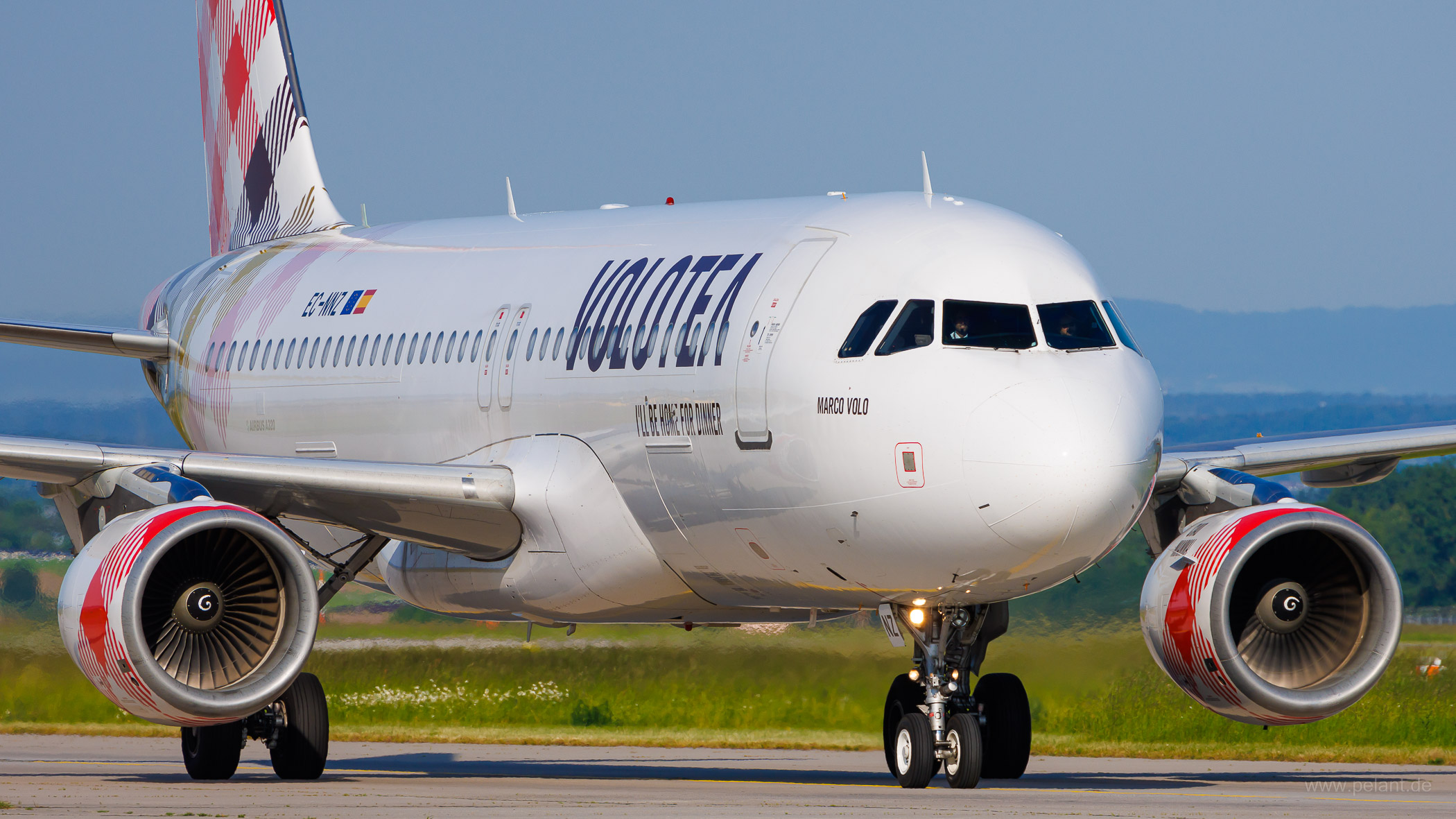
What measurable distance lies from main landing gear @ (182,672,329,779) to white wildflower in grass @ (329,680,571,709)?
7.40 metres

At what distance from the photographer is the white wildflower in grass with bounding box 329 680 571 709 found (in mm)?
24781

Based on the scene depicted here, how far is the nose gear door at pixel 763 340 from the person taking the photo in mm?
13844

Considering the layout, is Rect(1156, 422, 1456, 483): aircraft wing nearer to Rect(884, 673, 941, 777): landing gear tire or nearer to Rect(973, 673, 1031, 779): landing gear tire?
Rect(973, 673, 1031, 779): landing gear tire

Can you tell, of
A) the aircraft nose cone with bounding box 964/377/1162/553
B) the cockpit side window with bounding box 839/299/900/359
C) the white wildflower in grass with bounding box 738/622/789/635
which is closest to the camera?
the aircraft nose cone with bounding box 964/377/1162/553

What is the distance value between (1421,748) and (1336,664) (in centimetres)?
670

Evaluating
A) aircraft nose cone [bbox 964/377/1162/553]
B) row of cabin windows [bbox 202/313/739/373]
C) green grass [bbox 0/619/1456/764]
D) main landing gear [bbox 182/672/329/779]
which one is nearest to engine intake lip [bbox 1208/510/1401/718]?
aircraft nose cone [bbox 964/377/1162/553]

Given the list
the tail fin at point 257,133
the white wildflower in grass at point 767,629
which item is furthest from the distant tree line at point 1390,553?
the tail fin at point 257,133

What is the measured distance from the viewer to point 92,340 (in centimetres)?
2191

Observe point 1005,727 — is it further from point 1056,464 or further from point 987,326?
point 1056,464

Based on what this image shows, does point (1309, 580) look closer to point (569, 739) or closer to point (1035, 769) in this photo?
point (1035, 769)

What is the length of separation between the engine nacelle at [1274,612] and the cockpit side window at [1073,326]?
6.50 ft

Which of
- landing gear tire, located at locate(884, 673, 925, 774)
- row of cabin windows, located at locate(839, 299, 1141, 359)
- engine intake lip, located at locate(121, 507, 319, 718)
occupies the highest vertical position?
row of cabin windows, located at locate(839, 299, 1141, 359)

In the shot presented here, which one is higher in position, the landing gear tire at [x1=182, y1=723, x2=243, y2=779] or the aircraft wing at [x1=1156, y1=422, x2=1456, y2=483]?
the aircraft wing at [x1=1156, y1=422, x2=1456, y2=483]

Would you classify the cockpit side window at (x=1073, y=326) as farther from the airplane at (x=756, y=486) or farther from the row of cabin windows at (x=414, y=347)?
the row of cabin windows at (x=414, y=347)
